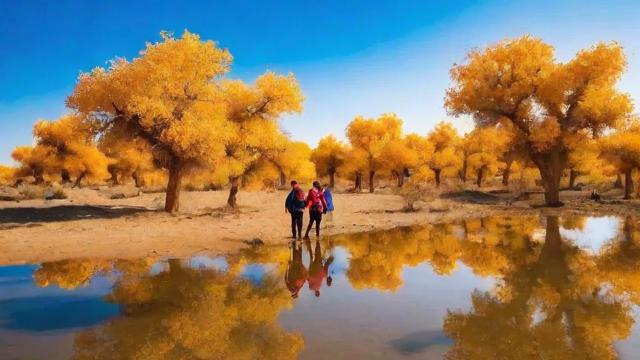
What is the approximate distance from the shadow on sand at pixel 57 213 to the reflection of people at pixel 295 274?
40.7ft

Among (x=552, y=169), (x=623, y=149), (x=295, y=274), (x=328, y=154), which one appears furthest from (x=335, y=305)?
(x=328, y=154)

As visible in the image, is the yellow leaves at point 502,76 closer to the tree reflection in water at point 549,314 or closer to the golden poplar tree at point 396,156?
the tree reflection in water at point 549,314

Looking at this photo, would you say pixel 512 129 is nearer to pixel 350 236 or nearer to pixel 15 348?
pixel 350 236

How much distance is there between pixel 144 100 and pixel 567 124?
23.0 meters

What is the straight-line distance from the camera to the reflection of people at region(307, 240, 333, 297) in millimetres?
9461

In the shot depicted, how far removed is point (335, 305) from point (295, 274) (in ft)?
8.73

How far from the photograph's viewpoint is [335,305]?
25.9ft

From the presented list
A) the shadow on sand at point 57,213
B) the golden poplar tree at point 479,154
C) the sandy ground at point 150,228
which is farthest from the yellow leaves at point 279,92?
the golden poplar tree at point 479,154

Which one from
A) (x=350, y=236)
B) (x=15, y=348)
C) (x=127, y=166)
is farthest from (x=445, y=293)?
(x=127, y=166)

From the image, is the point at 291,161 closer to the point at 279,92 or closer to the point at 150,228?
the point at 279,92

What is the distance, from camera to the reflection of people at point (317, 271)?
946 cm

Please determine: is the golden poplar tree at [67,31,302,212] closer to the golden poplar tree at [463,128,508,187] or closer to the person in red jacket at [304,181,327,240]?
the person in red jacket at [304,181,327,240]

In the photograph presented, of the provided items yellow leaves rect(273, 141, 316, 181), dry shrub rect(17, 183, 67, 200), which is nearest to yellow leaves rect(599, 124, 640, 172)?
yellow leaves rect(273, 141, 316, 181)

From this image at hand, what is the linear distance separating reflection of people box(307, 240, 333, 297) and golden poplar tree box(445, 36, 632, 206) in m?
18.5
